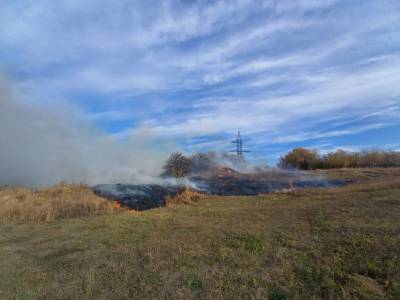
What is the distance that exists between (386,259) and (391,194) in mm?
8070

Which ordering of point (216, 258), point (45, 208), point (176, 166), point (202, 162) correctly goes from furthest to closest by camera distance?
point (202, 162), point (176, 166), point (45, 208), point (216, 258)

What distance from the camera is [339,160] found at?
4706 cm

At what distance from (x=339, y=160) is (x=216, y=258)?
147ft

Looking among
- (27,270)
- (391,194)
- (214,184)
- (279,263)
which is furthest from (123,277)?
(214,184)

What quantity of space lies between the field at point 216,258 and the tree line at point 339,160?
3849cm

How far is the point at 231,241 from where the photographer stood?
747 centimetres

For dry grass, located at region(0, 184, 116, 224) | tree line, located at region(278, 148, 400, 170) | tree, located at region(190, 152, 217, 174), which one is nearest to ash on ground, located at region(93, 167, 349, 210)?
dry grass, located at region(0, 184, 116, 224)

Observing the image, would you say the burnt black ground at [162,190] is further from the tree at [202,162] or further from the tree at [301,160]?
the tree at [301,160]

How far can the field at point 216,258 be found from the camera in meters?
5.00

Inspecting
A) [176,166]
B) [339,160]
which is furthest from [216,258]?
[339,160]

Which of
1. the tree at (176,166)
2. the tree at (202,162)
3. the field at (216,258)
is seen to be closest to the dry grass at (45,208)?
the field at (216,258)

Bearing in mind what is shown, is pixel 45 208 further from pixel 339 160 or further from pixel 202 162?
pixel 339 160

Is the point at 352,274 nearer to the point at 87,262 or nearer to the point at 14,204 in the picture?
the point at 87,262

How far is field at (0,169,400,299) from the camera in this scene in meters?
5.00
